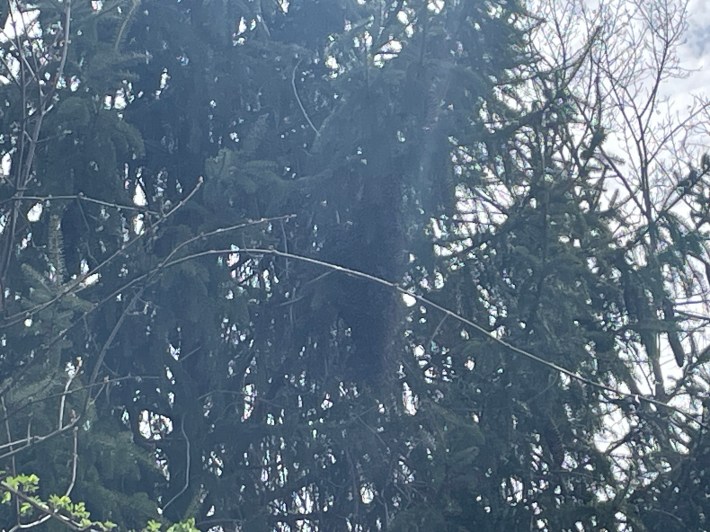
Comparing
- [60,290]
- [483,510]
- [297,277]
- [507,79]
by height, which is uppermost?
[507,79]

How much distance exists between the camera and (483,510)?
6805 millimetres

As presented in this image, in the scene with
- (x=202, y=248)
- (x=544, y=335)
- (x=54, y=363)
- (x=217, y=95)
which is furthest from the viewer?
(x=217, y=95)

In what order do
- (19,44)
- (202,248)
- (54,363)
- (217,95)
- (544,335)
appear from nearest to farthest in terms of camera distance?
(19,44) < (54,363) < (202,248) < (544,335) < (217,95)

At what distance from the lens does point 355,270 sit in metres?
7.07

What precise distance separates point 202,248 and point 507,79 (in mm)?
2599

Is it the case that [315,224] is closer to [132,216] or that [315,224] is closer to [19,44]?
[132,216]

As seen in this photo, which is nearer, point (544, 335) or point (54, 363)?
point (54, 363)

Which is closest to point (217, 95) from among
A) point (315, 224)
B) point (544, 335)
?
point (315, 224)

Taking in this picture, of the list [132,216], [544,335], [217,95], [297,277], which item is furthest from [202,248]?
[544,335]

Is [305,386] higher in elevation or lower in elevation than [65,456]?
higher

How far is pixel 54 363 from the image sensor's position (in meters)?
5.33

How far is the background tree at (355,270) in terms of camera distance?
21.8ft

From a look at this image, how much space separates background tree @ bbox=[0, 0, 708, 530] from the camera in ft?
21.8

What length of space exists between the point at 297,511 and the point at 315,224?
189 cm
